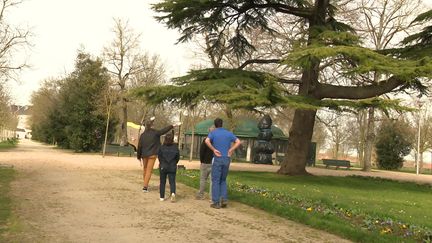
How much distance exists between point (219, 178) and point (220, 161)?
352 mm

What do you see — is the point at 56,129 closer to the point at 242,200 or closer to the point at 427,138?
the point at 242,200

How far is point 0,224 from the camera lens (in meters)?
7.27

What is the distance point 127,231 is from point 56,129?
1662 inches

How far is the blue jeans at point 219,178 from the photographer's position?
9.98m

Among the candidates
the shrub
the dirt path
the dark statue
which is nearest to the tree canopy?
the dirt path

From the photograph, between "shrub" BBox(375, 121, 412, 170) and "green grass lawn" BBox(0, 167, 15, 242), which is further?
"shrub" BBox(375, 121, 412, 170)

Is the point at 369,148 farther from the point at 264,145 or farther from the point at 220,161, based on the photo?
the point at 220,161

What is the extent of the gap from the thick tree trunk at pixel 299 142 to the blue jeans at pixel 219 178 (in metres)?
12.5

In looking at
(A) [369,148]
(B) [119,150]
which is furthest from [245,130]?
(B) [119,150]

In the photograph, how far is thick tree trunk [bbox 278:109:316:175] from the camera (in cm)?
2217

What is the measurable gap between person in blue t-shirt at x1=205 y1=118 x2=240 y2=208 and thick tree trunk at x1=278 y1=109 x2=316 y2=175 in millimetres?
12463

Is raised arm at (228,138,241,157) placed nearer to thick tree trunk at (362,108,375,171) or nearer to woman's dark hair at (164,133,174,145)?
woman's dark hair at (164,133,174,145)

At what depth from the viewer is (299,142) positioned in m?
22.3

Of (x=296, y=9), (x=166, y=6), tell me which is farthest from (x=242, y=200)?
(x=296, y=9)
